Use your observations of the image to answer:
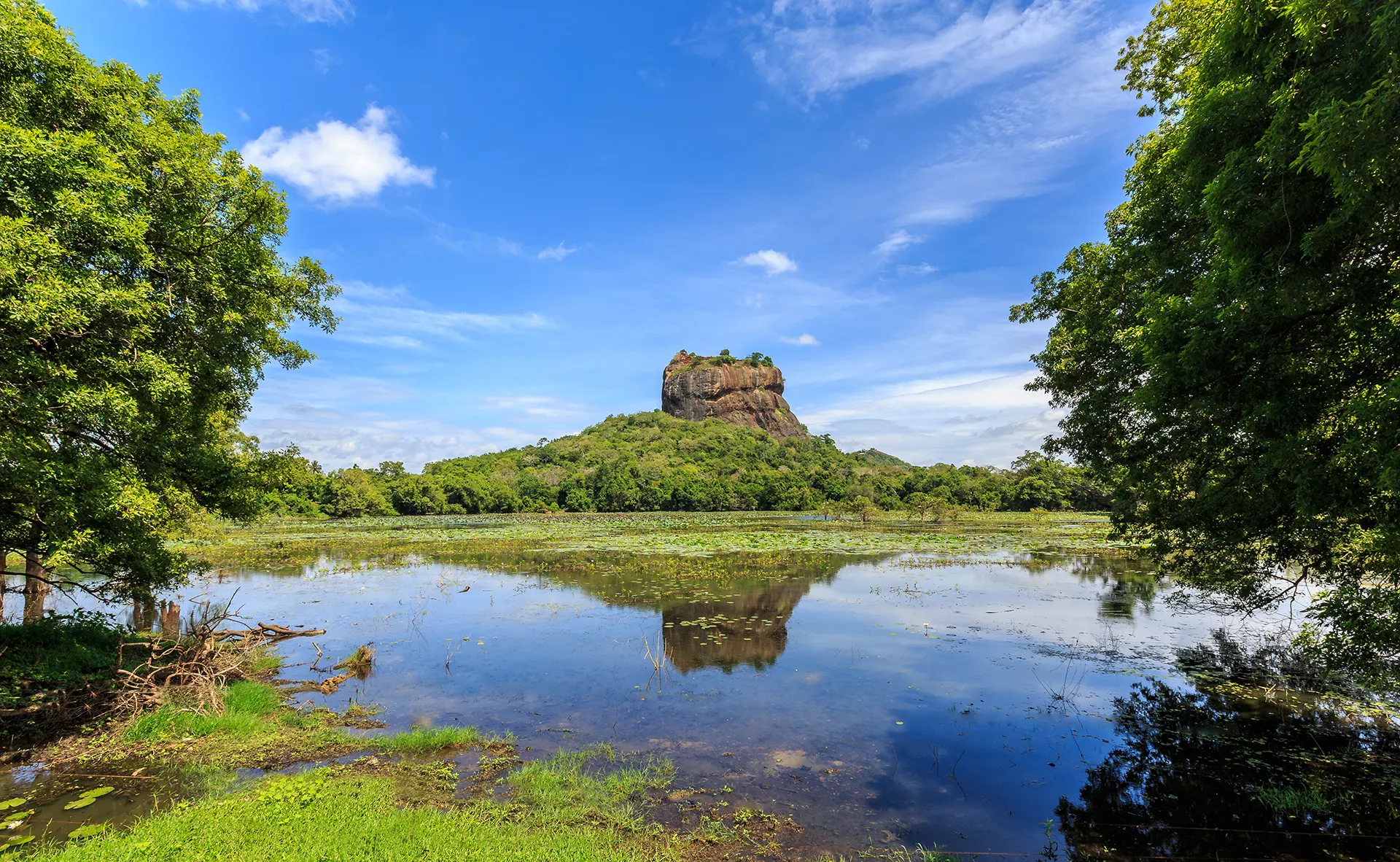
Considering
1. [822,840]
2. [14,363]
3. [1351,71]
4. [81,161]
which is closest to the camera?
[1351,71]

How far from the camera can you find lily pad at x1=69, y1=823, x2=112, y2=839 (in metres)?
5.81

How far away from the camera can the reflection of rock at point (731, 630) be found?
1377cm

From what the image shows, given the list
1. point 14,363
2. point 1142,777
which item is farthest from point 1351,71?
point 14,363

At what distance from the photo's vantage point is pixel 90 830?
5.93m

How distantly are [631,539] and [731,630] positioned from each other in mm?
27928

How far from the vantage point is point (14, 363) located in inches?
283

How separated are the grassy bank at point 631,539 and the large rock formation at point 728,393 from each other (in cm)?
9684

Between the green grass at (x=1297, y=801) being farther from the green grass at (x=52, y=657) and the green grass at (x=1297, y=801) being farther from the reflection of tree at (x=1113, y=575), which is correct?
the green grass at (x=52, y=657)

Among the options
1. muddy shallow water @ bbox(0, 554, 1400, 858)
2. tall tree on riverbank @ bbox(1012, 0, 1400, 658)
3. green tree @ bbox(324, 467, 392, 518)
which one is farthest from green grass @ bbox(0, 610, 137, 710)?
green tree @ bbox(324, 467, 392, 518)

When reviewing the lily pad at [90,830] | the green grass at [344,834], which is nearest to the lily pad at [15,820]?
the lily pad at [90,830]

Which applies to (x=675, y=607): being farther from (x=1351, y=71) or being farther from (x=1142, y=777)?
(x=1351, y=71)

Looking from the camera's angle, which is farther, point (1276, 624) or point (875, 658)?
point (1276, 624)

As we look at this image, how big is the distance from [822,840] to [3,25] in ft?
47.0

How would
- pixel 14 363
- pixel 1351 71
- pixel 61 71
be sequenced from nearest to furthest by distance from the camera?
pixel 1351 71
pixel 14 363
pixel 61 71
